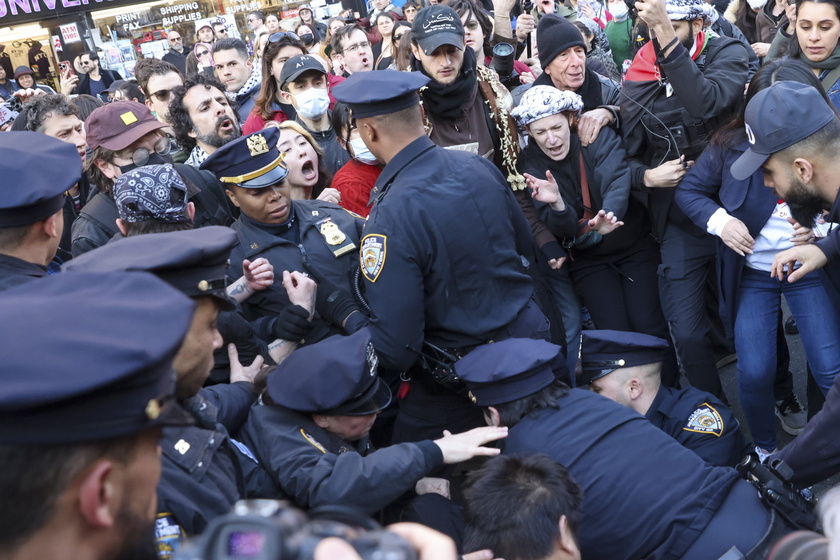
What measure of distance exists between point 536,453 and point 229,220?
1.94 m

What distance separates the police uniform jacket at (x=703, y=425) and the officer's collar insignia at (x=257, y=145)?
192 cm

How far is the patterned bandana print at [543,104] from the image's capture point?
147 inches

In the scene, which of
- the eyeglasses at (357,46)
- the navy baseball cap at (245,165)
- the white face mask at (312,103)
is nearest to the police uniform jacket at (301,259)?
the navy baseball cap at (245,165)

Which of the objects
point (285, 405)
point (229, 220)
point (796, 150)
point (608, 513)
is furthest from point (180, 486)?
point (796, 150)

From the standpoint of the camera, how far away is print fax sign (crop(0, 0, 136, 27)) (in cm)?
1485

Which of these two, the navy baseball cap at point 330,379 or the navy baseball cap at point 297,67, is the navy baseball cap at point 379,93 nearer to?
the navy baseball cap at point 330,379

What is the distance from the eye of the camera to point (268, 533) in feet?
2.73

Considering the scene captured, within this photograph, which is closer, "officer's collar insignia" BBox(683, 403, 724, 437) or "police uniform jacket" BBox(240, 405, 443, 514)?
"police uniform jacket" BBox(240, 405, 443, 514)

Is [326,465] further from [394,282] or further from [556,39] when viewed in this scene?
[556,39]

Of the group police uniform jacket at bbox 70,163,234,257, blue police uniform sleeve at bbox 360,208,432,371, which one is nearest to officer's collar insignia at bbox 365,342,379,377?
blue police uniform sleeve at bbox 360,208,432,371

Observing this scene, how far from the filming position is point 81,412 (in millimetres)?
1059

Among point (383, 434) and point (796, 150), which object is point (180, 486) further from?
point (796, 150)

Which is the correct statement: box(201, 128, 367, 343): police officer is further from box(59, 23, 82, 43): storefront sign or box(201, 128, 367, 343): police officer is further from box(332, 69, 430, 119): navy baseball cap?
box(59, 23, 82, 43): storefront sign

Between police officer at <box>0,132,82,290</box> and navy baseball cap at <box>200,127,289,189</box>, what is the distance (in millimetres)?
751
